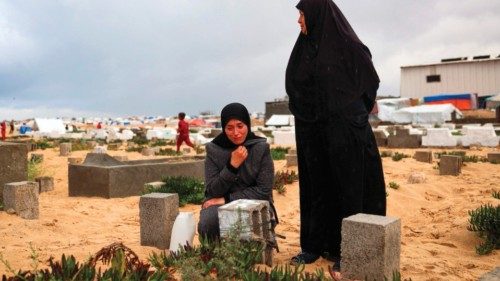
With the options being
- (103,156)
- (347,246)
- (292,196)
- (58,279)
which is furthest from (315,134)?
(103,156)

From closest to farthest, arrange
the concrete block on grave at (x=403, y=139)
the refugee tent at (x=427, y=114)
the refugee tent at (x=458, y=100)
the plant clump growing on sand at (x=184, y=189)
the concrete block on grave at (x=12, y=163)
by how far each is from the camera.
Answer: the concrete block on grave at (x=12, y=163) → the plant clump growing on sand at (x=184, y=189) → the concrete block on grave at (x=403, y=139) → the refugee tent at (x=427, y=114) → the refugee tent at (x=458, y=100)

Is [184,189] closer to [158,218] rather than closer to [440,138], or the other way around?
[158,218]

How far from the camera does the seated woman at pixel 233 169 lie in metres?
4.15

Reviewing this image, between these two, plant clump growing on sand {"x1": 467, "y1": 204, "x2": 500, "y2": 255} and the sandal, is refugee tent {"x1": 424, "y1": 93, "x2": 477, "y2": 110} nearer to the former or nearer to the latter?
plant clump growing on sand {"x1": 467, "y1": 204, "x2": 500, "y2": 255}

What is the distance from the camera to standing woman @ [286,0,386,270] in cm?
373

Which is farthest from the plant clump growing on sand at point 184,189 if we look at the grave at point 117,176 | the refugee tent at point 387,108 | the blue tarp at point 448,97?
the blue tarp at point 448,97

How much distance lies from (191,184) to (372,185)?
15.7ft

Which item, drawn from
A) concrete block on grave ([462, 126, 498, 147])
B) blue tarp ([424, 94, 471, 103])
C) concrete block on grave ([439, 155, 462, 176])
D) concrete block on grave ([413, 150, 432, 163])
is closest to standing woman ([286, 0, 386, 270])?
concrete block on grave ([439, 155, 462, 176])

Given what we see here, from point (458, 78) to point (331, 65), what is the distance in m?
42.6

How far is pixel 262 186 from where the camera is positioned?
4262 millimetres

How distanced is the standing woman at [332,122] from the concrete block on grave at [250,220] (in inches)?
14.7

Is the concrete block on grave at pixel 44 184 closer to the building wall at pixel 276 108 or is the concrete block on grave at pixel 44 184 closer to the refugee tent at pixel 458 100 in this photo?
the building wall at pixel 276 108

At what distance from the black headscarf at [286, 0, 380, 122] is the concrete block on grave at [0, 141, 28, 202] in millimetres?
4988

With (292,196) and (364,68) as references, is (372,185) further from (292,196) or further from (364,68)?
(292,196)
